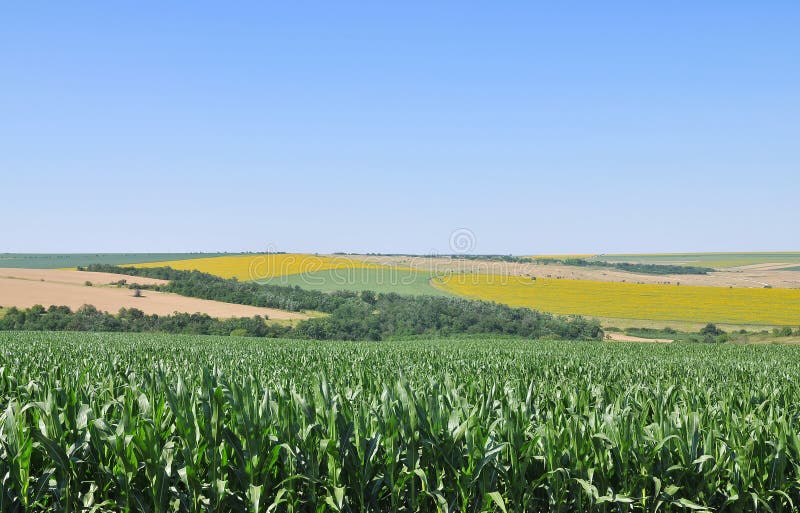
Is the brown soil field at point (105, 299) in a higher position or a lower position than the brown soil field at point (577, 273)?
lower

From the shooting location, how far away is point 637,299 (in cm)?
6950

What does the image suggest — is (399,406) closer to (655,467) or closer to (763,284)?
(655,467)

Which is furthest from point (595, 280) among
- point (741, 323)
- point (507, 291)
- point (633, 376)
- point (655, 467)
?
point (655, 467)

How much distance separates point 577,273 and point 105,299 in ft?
208

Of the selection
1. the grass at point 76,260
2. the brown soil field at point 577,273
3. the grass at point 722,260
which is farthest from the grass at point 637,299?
the grass at point 722,260

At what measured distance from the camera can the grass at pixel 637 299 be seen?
59.8 m

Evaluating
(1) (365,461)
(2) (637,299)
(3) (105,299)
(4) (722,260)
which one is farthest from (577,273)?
(1) (365,461)

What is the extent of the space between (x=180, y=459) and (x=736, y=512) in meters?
4.31

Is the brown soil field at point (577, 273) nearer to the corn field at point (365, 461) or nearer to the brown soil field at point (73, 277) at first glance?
the brown soil field at point (73, 277)

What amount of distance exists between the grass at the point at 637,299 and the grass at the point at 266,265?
18.6 m

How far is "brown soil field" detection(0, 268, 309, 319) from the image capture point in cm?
5431

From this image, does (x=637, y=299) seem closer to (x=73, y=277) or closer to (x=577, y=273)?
(x=577, y=273)

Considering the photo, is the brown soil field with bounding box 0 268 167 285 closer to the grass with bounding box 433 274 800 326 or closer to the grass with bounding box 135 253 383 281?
the grass with bounding box 135 253 383 281

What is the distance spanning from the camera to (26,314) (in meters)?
50.6
